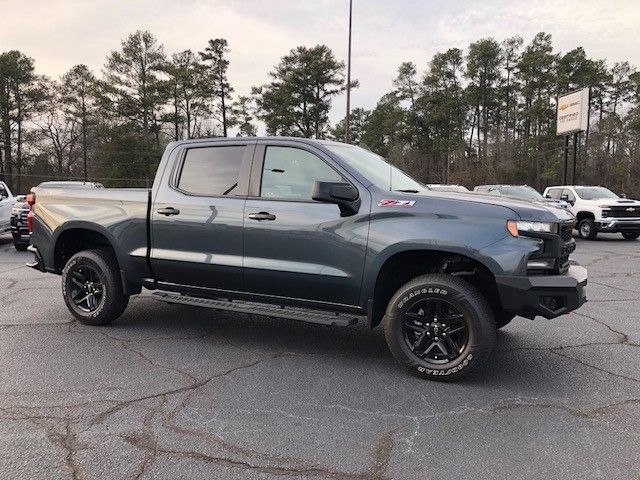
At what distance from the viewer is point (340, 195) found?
13.3 ft

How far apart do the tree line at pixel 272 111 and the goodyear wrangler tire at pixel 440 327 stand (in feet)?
147

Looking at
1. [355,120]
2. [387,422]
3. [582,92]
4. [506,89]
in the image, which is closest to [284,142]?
[387,422]

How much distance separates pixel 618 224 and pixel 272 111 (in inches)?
1527

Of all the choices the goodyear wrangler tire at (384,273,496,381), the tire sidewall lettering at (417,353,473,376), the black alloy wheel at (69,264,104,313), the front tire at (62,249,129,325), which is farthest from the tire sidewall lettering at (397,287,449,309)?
the black alloy wheel at (69,264,104,313)

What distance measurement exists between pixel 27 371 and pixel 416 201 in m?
3.33

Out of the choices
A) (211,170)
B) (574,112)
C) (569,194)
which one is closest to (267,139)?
(211,170)

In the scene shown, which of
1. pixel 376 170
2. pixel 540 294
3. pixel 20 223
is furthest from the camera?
pixel 20 223

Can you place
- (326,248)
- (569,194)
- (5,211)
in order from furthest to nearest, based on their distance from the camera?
(569,194), (5,211), (326,248)

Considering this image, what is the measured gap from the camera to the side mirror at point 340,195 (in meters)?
4.02

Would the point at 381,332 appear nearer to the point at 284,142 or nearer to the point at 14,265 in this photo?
the point at 284,142

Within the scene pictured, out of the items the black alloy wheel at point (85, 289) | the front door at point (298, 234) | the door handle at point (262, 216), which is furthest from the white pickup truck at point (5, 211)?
the door handle at point (262, 216)

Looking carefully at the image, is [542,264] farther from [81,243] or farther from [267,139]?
[81,243]

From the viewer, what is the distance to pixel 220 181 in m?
4.89

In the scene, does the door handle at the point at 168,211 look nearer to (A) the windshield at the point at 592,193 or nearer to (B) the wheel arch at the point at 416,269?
(B) the wheel arch at the point at 416,269
